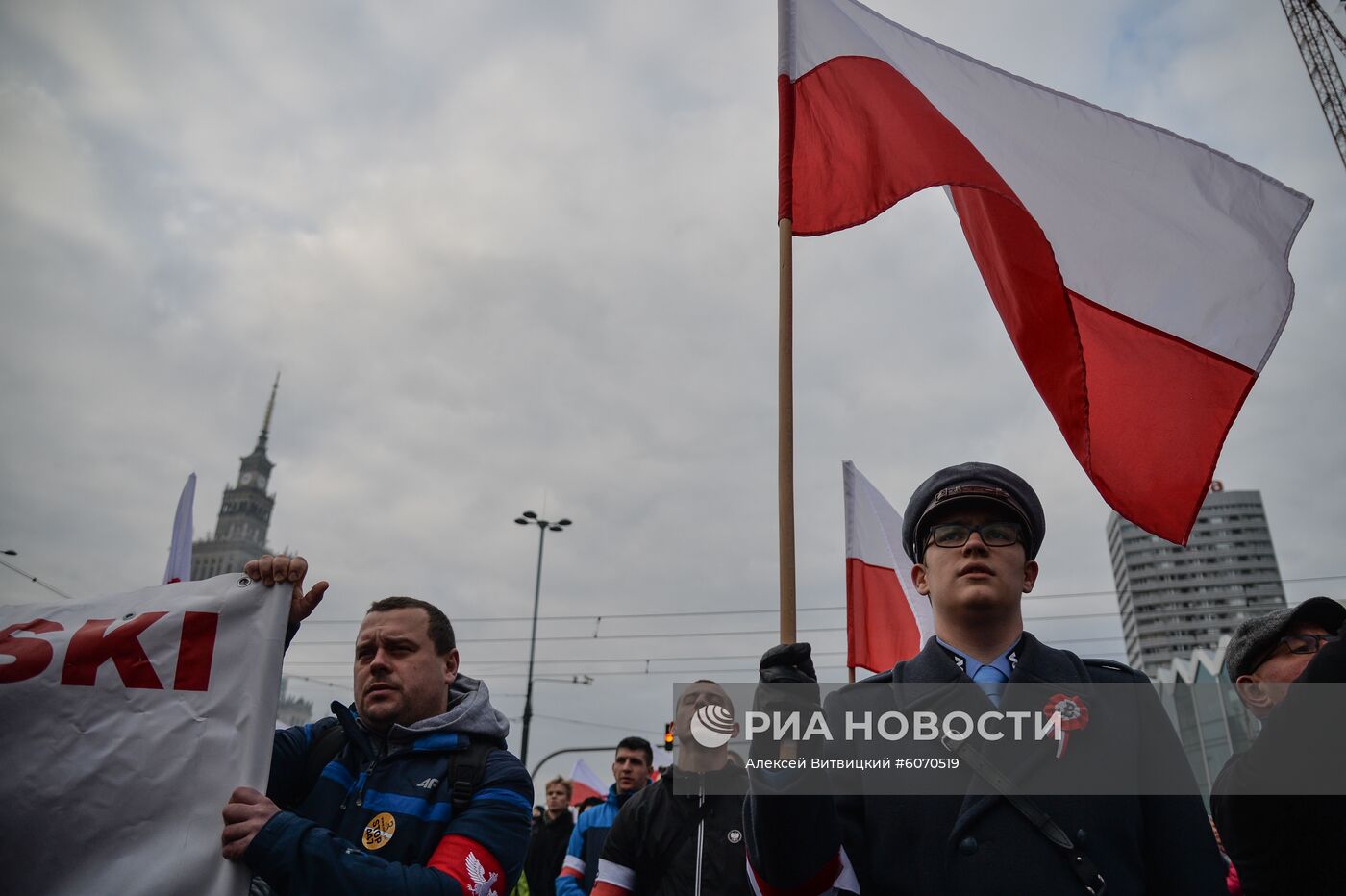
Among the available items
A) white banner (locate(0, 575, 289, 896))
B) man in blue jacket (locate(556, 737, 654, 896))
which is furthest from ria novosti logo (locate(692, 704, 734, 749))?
man in blue jacket (locate(556, 737, 654, 896))

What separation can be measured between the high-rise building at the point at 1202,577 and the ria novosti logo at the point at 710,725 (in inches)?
7485

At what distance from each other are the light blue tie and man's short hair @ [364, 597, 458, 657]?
191 centimetres

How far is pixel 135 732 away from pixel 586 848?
495 cm

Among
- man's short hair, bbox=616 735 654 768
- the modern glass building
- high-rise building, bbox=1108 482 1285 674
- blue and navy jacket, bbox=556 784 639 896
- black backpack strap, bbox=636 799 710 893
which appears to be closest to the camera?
black backpack strap, bbox=636 799 710 893

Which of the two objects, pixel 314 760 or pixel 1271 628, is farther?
pixel 314 760

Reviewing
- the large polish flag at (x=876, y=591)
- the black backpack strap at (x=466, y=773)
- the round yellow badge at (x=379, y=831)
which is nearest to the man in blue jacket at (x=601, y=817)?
the large polish flag at (x=876, y=591)

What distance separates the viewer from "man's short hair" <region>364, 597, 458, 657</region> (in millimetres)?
3500

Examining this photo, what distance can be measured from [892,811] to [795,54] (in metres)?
3.63

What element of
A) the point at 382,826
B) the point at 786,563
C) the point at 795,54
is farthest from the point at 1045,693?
the point at 795,54

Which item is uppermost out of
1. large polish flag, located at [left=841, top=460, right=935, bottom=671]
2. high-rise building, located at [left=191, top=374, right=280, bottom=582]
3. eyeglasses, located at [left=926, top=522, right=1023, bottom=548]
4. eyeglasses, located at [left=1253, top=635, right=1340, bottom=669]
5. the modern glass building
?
high-rise building, located at [left=191, top=374, right=280, bottom=582]

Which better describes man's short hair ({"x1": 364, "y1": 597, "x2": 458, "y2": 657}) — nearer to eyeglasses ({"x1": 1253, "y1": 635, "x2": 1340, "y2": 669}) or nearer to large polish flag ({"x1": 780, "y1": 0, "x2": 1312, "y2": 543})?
large polish flag ({"x1": 780, "y1": 0, "x2": 1312, "y2": 543})

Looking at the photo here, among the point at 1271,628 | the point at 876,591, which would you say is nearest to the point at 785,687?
the point at 1271,628

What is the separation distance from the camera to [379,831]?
9.71 feet

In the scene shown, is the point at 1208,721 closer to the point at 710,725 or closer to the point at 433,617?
the point at 710,725
